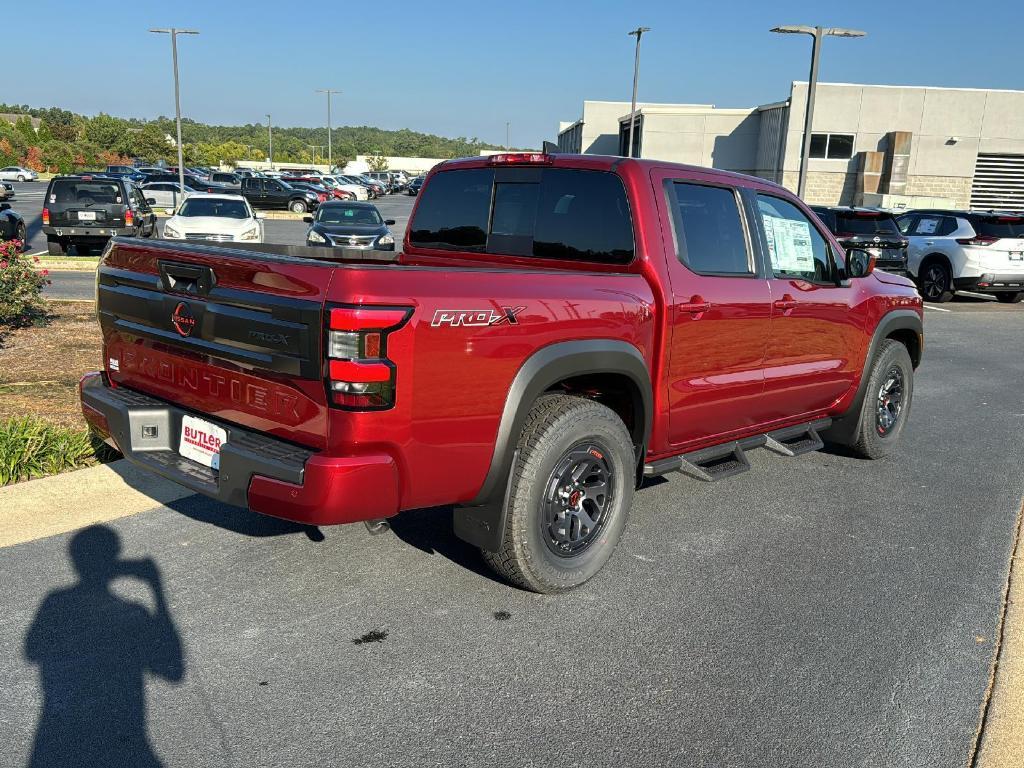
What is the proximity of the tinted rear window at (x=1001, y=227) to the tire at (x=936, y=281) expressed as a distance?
3.09ft

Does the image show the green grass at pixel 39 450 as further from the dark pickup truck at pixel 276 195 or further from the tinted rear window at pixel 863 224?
the dark pickup truck at pixel 276 195

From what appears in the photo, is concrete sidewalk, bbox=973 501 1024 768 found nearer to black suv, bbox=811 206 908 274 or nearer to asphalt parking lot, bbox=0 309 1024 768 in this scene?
asphalt parking lot, bbox=0 309 1024 768

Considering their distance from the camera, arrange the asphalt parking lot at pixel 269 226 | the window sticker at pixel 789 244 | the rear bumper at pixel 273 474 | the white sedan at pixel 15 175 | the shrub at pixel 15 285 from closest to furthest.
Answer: the rear bumper at pixel 273 474 < the window sticker at pixel 789 244 < the shrub at pixel 15 285 < the asphalt parking lot at pixel 269 226 < the white sedan at pixel 15 175

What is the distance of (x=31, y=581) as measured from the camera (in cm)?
382

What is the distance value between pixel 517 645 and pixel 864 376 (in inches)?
142

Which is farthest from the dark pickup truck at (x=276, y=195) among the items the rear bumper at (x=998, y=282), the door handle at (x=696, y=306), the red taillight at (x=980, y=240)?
the door handle at (x=696, y=306)

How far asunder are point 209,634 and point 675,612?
197 cm

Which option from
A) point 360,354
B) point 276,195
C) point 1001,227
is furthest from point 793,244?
point 276,195

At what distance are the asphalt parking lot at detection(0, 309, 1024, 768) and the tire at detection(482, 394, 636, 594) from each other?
0.56 feet

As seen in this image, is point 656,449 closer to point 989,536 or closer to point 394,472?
point 394,472

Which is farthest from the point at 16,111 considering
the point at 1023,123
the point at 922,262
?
the point at 922,262

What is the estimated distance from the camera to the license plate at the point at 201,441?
3.43 metres

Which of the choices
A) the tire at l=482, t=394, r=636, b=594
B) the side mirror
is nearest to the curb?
the tire at l=482, t=394, r=636, b=594

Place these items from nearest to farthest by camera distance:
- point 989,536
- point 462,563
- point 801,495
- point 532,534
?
point 532,534 → point 462,563 → point 989,536 → point 801,495
